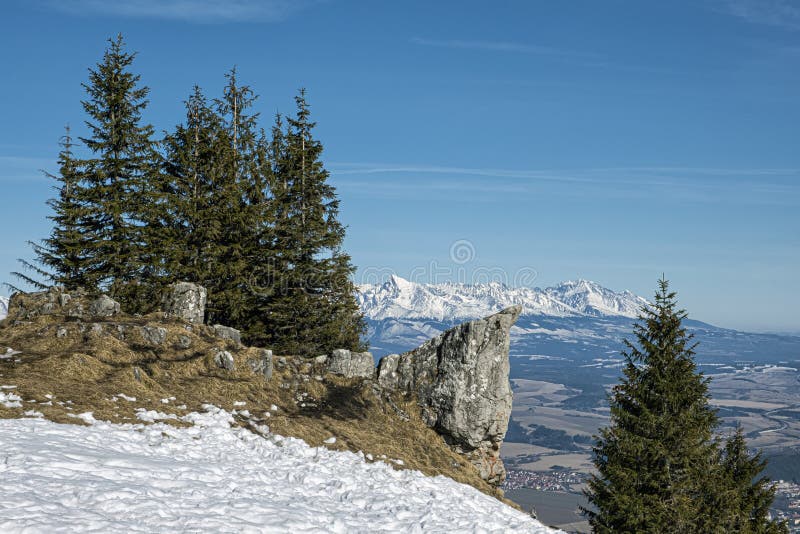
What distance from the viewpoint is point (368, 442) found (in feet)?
63.5

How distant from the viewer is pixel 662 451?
23.0 meters

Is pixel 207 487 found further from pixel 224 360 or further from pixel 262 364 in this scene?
pixel 262 364

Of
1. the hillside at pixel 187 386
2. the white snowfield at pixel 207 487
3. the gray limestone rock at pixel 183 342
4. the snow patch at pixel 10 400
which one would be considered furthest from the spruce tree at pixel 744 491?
the snow patch at pixel 10 400

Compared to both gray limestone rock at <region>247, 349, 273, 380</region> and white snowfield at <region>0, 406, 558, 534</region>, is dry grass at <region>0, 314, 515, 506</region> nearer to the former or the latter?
gray limestone rock at <region>247, 349, 273, 380</region>

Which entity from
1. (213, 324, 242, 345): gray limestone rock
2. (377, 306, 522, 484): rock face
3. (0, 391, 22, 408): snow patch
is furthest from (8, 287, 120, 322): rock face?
(377, 306, 522, 484): rock face

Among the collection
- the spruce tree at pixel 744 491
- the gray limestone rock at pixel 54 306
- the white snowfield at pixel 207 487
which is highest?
the gray limestone rock at pixel 54 306

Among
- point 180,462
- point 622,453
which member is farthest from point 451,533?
point 622,453

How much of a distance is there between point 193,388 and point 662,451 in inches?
680

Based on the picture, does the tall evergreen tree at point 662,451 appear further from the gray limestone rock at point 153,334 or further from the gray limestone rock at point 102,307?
the gray limestone rock at point 102,307

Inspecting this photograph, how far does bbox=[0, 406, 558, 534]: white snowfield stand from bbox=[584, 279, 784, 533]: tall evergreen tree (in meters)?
8.30

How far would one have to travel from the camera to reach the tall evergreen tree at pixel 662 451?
22.7 meters

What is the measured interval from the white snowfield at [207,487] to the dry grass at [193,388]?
1.17 metres

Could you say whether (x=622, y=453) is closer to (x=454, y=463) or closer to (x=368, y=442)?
(x=454, y=463)

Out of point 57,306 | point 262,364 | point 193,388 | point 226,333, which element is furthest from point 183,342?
point 57,306
